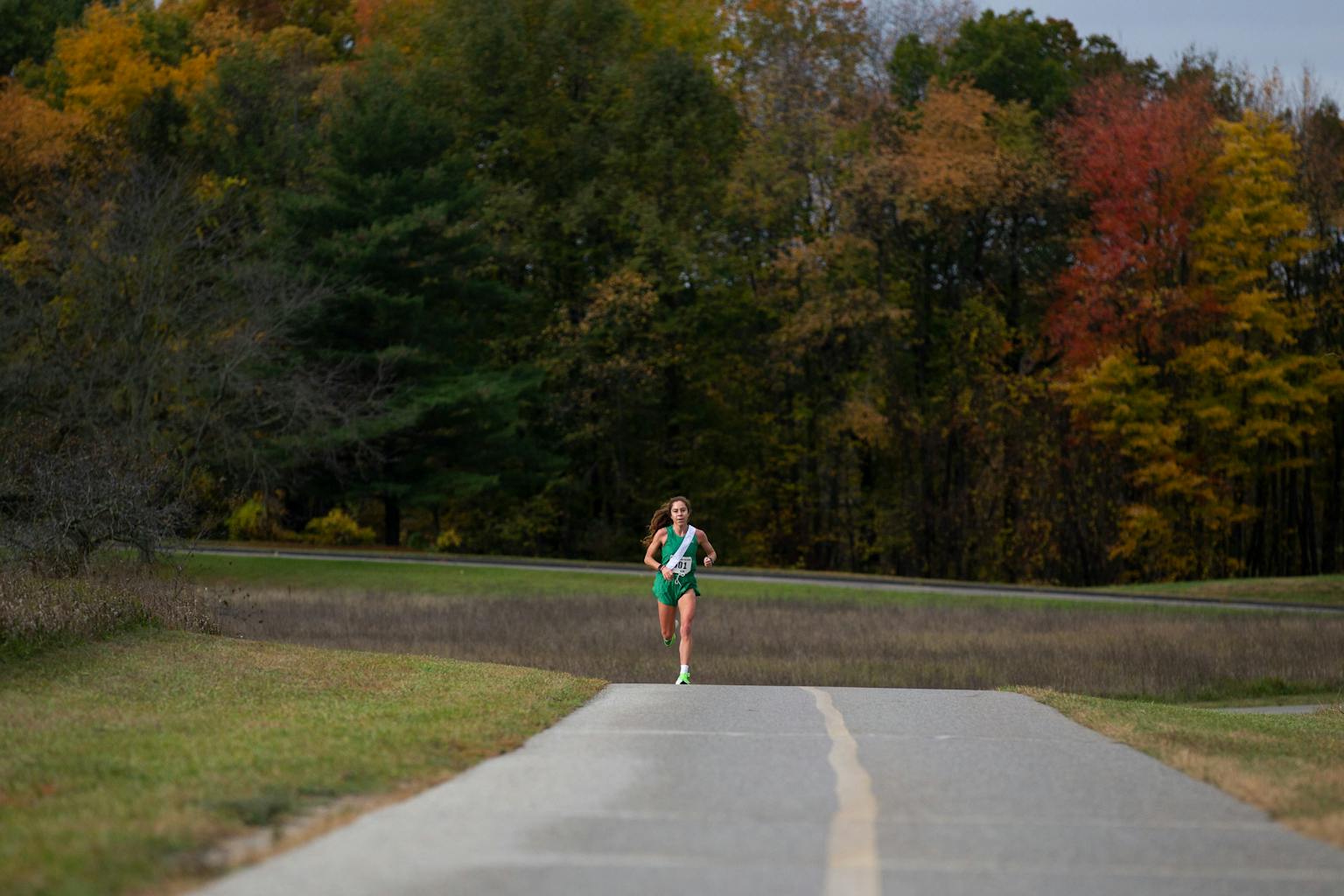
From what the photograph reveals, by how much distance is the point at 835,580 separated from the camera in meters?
44.3

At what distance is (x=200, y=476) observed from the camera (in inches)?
1857

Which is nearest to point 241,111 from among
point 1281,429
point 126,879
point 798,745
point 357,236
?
point 357,236

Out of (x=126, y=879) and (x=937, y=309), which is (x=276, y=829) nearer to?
(x=126, y=879)

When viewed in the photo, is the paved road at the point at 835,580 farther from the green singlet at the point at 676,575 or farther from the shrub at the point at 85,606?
the green singlet at the point at 676,575

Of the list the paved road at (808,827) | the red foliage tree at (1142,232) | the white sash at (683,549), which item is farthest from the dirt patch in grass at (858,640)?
the red foliage tree at (1142,232)

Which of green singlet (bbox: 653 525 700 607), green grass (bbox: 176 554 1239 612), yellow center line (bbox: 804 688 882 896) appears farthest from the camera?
green grass (bbox: 176 554 1239 612)

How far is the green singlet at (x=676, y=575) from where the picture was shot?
18.4 meters

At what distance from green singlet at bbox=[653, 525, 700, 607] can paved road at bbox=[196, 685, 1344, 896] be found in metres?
5.39

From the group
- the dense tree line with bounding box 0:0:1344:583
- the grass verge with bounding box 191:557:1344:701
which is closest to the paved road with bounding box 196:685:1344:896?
the grass verge with bounding box 191:557:1344:701

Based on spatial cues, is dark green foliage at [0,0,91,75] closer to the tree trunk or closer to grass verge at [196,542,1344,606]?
the tree trunk

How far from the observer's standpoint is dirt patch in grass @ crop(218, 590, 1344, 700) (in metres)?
24.7

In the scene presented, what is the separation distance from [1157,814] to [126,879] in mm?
5322

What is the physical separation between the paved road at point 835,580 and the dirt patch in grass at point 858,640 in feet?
9.99

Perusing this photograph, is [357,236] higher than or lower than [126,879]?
higher
